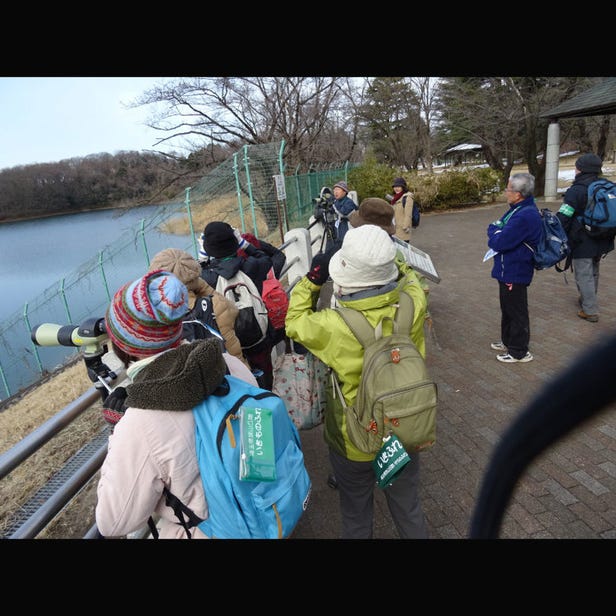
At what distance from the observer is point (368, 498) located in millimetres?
2168

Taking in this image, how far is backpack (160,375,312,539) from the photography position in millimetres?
1299

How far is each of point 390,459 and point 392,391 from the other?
11.3 inches

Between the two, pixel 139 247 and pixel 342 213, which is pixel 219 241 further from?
pixel 139 247

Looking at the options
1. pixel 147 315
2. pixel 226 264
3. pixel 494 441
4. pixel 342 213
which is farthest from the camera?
pixel 342 213

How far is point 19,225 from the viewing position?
30875 mm

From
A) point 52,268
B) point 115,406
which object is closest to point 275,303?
point 115,406

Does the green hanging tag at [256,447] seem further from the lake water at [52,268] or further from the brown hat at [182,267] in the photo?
the lake water at [52,268]

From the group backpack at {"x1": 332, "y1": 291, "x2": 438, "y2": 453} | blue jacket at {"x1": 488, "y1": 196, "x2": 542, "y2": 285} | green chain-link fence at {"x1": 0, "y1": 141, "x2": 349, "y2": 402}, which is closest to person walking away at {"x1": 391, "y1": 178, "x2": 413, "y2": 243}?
green chain-link fence at {"x1": 0, "y1": 141, "x2": 349, "y2": 402}

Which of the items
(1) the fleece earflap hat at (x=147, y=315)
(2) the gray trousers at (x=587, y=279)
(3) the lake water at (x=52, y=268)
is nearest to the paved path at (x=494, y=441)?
(2) the gray trousers at (x=587, y=279)

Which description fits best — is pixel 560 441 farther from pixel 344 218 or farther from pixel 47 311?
pixel 47 311

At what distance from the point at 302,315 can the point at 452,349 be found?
11.2ft

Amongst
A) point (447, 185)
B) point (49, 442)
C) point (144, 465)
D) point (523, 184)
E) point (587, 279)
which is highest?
point (523, 184)

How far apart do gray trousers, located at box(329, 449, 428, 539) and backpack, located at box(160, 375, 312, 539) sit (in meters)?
0.71

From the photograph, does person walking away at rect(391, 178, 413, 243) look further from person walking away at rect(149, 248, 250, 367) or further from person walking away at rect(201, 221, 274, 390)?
person walking away at rect(149, 248, 250, 367)
